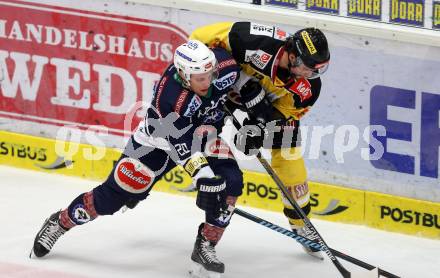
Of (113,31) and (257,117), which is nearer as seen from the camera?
(257,117)

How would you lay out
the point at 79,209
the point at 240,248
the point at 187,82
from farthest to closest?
1. the point at 240,248
2. the point at 79,209
3. the point at 187,82

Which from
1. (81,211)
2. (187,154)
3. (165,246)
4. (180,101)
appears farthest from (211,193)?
(165,246)

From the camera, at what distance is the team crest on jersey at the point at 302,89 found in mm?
6238

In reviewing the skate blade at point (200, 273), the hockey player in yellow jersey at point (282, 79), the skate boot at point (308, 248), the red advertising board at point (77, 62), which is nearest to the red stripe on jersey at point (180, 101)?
the hockey player in yellow jersey at point (282, 79)

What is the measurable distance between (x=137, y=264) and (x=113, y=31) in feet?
6.27

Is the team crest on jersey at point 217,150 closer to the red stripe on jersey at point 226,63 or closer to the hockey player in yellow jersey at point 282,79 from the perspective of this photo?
the hockey player in yellow jersey at point 282,79

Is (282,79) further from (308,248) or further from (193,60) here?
(308,248)

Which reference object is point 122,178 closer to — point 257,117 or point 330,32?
point 257,117

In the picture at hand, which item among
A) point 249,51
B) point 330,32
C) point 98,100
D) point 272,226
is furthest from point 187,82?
point 98,100

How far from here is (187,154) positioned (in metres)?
5.87

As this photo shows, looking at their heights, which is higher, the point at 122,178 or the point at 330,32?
the point at 330,32

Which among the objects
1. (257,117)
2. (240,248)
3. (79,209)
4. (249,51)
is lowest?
(240,248)

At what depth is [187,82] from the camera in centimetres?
588

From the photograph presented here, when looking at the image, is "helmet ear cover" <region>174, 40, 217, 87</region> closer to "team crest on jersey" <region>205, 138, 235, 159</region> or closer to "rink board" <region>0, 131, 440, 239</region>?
"team crest on jersey" <region>205, 138, 235, 159</region>
